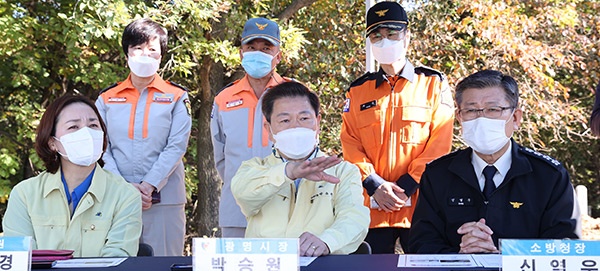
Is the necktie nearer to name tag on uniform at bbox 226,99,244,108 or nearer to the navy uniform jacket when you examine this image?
the navy uniform jacket

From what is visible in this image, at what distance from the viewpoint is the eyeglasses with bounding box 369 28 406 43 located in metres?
4.21

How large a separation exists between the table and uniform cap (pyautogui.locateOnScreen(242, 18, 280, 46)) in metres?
1.89

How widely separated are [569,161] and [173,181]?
1155 cm

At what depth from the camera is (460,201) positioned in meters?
3.13

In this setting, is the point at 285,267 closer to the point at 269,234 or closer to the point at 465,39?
the point at 269,234

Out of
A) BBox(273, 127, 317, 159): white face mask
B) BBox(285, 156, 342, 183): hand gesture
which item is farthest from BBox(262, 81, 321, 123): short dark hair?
BBox(285, 156, 342, 183): hand gesture

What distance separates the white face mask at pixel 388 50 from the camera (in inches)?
165

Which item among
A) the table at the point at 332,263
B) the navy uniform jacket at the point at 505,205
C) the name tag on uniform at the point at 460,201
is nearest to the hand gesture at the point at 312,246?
the table at the point at 332,263

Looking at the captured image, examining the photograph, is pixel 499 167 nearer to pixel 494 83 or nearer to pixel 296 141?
pixel 494 83

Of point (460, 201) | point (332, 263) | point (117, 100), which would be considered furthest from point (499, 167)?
point (117, 100)

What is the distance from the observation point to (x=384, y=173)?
4125 millimetres

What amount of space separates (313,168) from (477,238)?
64 cm

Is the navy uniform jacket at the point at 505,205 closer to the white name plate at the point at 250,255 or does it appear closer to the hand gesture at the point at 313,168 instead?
the hand gesture at the point at 313,168

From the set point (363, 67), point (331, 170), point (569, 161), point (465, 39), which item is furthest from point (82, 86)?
point (569, 161)
